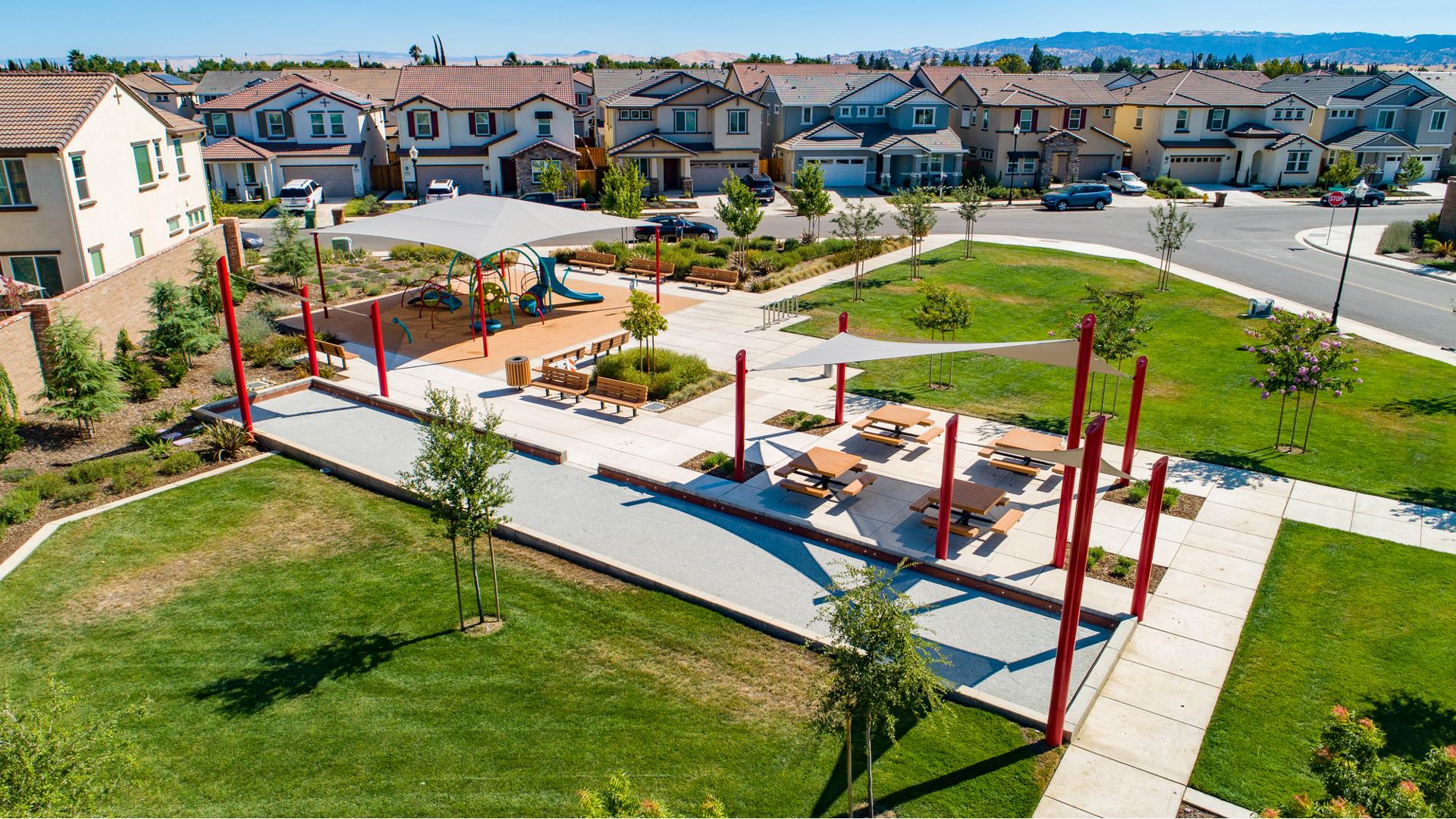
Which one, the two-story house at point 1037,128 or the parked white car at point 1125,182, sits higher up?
the two-story house at point 1037,128

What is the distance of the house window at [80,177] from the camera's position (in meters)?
26.0

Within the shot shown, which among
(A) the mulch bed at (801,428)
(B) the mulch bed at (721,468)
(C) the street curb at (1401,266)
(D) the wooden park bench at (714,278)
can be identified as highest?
(D) the wooden park bench at (714,278)

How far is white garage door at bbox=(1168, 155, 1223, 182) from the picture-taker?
62.4 meters

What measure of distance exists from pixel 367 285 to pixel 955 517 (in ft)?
82.0

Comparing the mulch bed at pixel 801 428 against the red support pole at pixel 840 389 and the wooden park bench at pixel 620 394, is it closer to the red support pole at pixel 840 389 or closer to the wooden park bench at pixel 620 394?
the red support pole at pixel 840 389

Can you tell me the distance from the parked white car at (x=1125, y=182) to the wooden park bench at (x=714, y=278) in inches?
1306

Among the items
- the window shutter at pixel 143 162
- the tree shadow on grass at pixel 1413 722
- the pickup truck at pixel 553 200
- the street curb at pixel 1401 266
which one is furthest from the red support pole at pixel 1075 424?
the pickup truck at pixel 553 200

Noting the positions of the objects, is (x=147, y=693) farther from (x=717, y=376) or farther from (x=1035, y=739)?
(x=717, y=376)

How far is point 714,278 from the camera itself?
3416 centimetres

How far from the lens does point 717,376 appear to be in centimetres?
2373

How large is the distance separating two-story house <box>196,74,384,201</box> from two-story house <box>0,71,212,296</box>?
24.5 m

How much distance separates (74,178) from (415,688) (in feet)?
74.5

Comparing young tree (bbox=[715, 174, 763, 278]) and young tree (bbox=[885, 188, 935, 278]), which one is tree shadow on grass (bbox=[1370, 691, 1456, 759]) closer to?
young tree (bbox=[885, 188, 935, 278])

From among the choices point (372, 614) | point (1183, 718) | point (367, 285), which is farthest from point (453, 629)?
point (367, 285)
